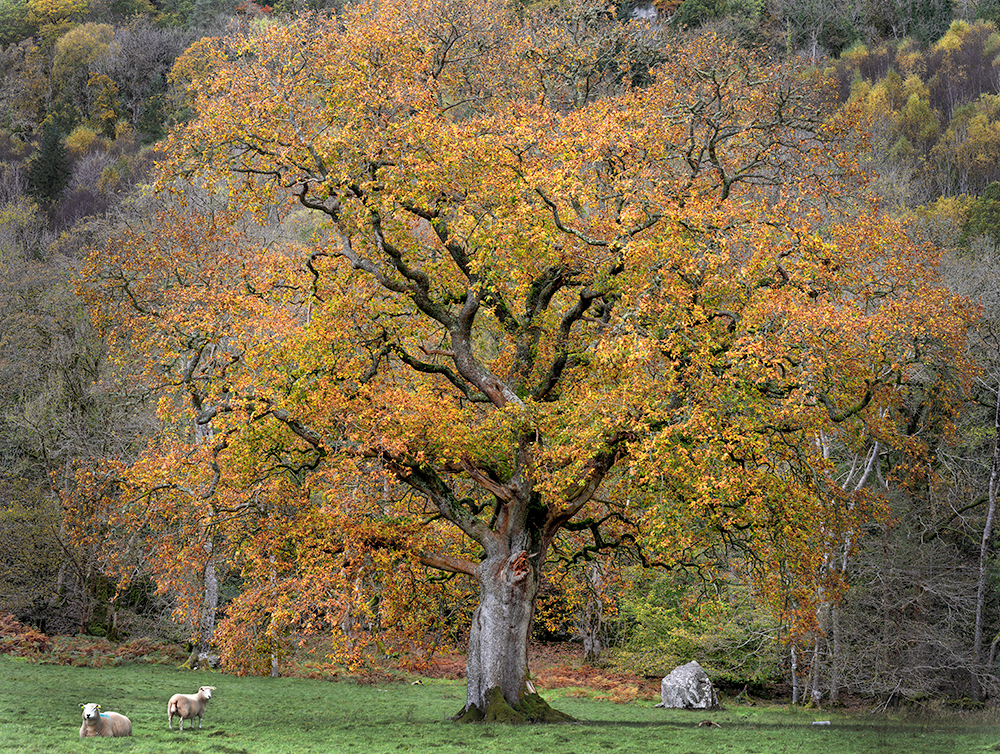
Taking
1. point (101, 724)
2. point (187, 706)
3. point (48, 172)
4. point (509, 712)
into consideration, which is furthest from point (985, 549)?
point (48, 172)

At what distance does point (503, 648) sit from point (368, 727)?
2.95 metres

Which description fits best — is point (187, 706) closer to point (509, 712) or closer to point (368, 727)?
point (368, 727)

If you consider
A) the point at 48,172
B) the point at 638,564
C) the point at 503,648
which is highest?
the point at 48,172

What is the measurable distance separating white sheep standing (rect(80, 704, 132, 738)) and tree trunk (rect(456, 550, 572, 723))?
6179 mm

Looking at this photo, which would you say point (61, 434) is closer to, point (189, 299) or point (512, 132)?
point (189, 299)

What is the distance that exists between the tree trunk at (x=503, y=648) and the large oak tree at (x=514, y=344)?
5 centimetres

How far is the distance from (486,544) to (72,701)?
9.12 meters

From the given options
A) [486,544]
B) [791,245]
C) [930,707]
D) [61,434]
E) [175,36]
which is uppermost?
[175,36]

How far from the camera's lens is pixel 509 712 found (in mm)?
16141

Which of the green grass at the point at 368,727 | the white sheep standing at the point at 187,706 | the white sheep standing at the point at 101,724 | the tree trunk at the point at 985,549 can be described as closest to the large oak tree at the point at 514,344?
the white sheep standing at the point at 187,706

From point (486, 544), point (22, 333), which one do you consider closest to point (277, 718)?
point (486, 544)

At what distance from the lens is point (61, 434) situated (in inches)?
1275

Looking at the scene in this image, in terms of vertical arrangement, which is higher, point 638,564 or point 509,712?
point 638,564

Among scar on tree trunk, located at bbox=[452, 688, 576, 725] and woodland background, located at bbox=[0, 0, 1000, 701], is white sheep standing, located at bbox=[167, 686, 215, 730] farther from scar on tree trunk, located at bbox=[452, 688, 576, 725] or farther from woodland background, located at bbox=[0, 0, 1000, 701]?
scar on tree trunk, located at bbox=[452, 688, 576, 725]
